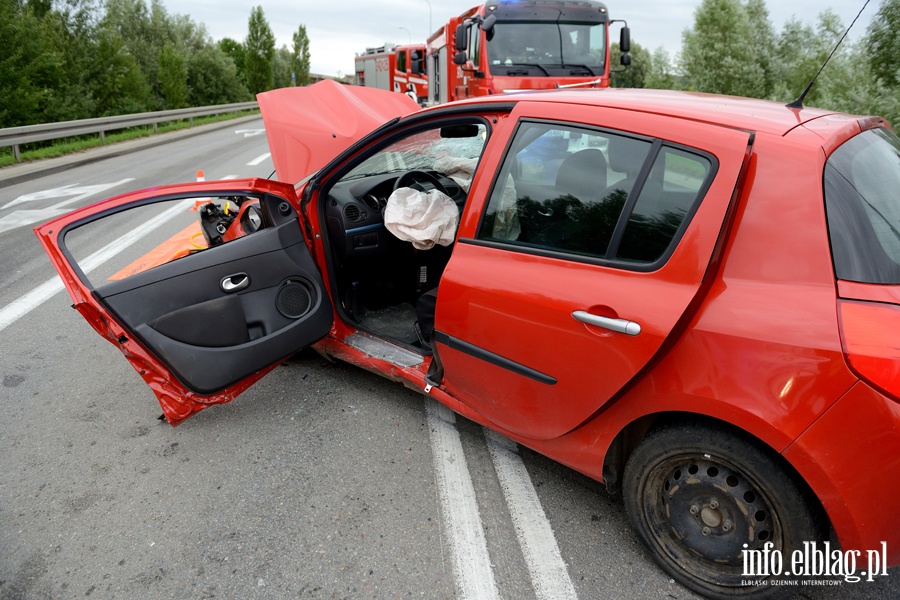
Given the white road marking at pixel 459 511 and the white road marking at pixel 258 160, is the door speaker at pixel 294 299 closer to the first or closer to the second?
the white road marking at pixel 459 511

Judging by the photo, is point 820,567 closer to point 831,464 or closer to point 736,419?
point 831,464

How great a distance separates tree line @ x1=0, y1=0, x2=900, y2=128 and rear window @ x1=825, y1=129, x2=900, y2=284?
586 centimetres

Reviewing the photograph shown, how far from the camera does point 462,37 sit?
10.5 meters

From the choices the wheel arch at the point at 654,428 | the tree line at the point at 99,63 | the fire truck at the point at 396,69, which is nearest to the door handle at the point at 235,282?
the wheel arch at the point at 654,428

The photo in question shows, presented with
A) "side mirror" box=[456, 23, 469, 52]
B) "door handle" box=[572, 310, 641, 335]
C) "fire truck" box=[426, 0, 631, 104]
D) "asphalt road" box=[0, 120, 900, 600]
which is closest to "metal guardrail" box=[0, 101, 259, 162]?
"side mirror" box=[456, 23, 469, 52]

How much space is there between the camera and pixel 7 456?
2.93 meters

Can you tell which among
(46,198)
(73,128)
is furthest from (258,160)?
(73,128)

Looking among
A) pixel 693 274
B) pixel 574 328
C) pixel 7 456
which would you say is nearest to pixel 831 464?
pixel 693 274

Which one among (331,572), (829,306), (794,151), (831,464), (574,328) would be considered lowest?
(331,572)

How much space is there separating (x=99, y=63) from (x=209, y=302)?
68.1 ft

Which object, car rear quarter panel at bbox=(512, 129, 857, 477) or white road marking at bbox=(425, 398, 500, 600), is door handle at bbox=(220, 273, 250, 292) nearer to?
white road marking at bbox=(425, 398, 500, 600)

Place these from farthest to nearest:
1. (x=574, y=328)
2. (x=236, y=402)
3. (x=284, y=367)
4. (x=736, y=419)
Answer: (x=284, y=367) → (x=236, y=402) → (x=574, y=328) → (x=736, y=419)

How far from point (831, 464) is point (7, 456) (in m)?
3.54

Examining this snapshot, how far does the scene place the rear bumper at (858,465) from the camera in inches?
64.3
